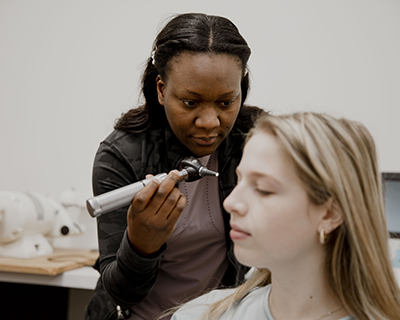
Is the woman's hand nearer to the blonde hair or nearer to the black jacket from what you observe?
the black jacket

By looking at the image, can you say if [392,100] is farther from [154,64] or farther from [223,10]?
[154,64]

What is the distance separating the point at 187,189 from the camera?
4.20ft

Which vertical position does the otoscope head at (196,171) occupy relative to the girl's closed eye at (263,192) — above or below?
below

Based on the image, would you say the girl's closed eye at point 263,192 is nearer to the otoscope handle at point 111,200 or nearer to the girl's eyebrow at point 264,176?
the girl's eyebrow at point 264,176

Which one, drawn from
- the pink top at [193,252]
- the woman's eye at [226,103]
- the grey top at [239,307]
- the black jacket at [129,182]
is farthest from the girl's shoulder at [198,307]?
the woman's eye at [226,103]

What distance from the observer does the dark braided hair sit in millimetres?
1070

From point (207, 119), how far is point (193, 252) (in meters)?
0.43

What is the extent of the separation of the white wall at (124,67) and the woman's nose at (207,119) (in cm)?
116

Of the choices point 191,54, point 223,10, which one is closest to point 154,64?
point 191,54

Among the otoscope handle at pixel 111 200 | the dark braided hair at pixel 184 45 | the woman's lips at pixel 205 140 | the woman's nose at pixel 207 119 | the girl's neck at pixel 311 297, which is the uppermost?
the dark braided hair at pixel 184 45

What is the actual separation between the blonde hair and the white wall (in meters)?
1.30

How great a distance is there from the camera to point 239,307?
97cm

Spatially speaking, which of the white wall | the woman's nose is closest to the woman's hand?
the woman's nose

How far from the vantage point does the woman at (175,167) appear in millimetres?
1019
